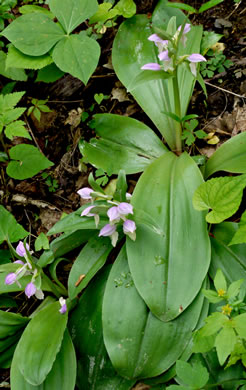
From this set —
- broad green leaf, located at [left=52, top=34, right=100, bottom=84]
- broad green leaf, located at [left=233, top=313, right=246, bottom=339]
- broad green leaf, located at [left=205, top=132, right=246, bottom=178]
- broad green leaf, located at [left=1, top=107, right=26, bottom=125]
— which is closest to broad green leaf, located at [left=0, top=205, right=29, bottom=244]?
broad green leaf, located at [left=1, top=107, right=26, bottom=125]

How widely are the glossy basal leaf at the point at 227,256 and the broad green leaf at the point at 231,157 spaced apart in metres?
0.36

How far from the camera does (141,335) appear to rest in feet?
6.81

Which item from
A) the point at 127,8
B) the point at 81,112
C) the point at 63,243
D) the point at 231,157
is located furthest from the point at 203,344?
A: the point at 127,8

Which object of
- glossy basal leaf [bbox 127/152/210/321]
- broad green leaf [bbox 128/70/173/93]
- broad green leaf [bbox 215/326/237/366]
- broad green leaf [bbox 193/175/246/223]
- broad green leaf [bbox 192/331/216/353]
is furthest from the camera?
broad green leaf [bbox 128/70/173/93]

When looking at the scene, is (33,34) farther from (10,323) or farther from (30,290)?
(10,323)

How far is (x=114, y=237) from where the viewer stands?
223 cm

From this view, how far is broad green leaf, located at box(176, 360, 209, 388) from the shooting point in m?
1.73

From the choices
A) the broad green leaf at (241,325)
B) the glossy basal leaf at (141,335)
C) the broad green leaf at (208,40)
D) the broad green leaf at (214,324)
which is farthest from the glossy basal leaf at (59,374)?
the broad green leaf at (208,40)

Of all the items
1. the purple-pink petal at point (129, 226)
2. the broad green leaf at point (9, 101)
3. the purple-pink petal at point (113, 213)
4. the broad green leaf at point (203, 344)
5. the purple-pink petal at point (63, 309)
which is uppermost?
the broad green leaf at point (9, 101)

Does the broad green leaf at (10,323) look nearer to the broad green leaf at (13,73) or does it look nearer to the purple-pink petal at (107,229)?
the purple-pink petal at (107,229)

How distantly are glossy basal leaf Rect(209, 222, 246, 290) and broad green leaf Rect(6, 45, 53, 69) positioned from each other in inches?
70.6

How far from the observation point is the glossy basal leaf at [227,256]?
2.14 metres

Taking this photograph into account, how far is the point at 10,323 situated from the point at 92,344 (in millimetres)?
504

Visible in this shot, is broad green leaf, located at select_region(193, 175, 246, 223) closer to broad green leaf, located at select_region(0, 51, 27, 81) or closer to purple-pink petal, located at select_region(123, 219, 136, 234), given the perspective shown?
purple-pink petal, located at select_region(123, 219, 136, 234)
